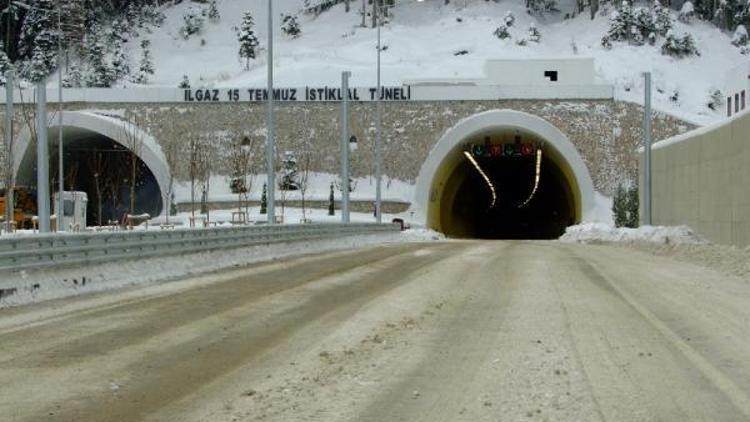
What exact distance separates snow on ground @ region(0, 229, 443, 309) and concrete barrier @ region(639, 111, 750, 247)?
11638mm

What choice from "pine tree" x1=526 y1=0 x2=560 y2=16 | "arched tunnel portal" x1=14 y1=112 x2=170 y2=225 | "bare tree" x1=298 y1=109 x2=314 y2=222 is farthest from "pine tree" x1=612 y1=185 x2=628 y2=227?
"pine tree" x1=526 y1=0 x2=560 y2=16

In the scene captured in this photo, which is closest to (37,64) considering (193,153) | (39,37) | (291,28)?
(39,37)

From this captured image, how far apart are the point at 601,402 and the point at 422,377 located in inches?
65.0

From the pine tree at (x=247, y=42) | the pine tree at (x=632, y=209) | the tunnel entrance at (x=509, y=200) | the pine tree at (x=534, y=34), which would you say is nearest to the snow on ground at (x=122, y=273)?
the pine tree at (x=632, y=209)

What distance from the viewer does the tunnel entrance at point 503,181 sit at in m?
61.4

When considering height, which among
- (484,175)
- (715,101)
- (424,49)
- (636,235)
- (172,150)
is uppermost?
(424,49)

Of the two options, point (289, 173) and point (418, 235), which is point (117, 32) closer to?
point (289, 173)

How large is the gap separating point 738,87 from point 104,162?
147 feet

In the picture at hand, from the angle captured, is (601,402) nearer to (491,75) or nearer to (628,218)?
(628,218)

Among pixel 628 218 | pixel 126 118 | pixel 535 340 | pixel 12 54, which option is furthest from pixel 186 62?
pixel 535 340

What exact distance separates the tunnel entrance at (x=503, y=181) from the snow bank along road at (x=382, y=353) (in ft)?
146

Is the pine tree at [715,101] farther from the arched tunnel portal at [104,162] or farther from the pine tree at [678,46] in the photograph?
the arched tunnel portal at [104,162]

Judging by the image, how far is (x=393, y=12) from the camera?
13775 cm

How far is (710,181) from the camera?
1064 inches
